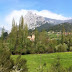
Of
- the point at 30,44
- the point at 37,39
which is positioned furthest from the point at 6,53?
the point at 37,39

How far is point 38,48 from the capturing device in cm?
5056

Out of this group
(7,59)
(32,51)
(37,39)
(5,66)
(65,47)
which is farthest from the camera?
(37,39)

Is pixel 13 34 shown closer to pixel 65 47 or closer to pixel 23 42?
pixel 23 42

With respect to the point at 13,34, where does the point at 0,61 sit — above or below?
below

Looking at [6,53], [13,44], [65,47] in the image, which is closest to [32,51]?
[13,44]

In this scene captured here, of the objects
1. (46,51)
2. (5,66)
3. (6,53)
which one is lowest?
(46,51)

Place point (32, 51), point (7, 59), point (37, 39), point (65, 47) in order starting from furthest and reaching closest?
1. point (37, 39)
2. point (65, 47)
3. point (32, 51)
4. point (7, 59)

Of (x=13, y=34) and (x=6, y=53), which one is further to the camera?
(x=13, y=34)

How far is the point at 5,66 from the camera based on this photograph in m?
8.80

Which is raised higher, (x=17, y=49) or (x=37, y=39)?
(x=37, y=39)

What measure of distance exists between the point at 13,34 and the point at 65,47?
2179cm

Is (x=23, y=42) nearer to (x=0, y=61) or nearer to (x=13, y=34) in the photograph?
(x=13, y=34)

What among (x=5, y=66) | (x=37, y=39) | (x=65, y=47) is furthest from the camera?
(x=37, y=39)

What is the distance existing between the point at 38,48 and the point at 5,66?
42.0 metres
